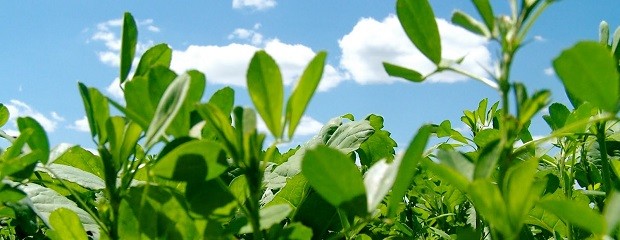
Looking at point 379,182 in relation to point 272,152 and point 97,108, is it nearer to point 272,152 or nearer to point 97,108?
point 272,152

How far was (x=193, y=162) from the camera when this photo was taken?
51 cm

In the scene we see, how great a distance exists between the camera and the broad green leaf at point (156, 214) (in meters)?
0.57

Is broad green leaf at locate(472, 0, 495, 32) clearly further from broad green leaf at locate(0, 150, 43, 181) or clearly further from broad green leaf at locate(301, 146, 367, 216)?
broad green leaf at locate(0, 150, 43, 181)

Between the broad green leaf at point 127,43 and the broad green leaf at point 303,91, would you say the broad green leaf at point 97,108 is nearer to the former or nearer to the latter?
the broad green leaf at point 127,43

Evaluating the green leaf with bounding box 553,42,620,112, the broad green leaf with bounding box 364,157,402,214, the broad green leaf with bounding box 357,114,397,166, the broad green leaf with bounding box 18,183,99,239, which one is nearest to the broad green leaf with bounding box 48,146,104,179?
the broad green leaf with bounding box 18,183,99,239

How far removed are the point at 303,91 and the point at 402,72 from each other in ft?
0.35

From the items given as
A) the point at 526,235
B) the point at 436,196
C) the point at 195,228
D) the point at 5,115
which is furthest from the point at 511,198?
the point at 436,196

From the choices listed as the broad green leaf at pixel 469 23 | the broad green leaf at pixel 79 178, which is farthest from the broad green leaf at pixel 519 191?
the broad green leaf at pixel 79 178

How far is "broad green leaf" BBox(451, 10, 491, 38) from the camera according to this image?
509 millimetres

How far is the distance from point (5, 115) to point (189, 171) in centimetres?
80

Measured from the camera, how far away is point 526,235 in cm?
85

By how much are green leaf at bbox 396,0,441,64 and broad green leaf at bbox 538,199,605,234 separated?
16 cm

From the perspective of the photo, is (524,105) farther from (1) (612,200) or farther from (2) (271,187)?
(2) (271,187)

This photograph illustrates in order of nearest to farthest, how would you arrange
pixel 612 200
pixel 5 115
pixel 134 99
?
pixel 612 200 → pixel 134 99 → pixel 5 115
